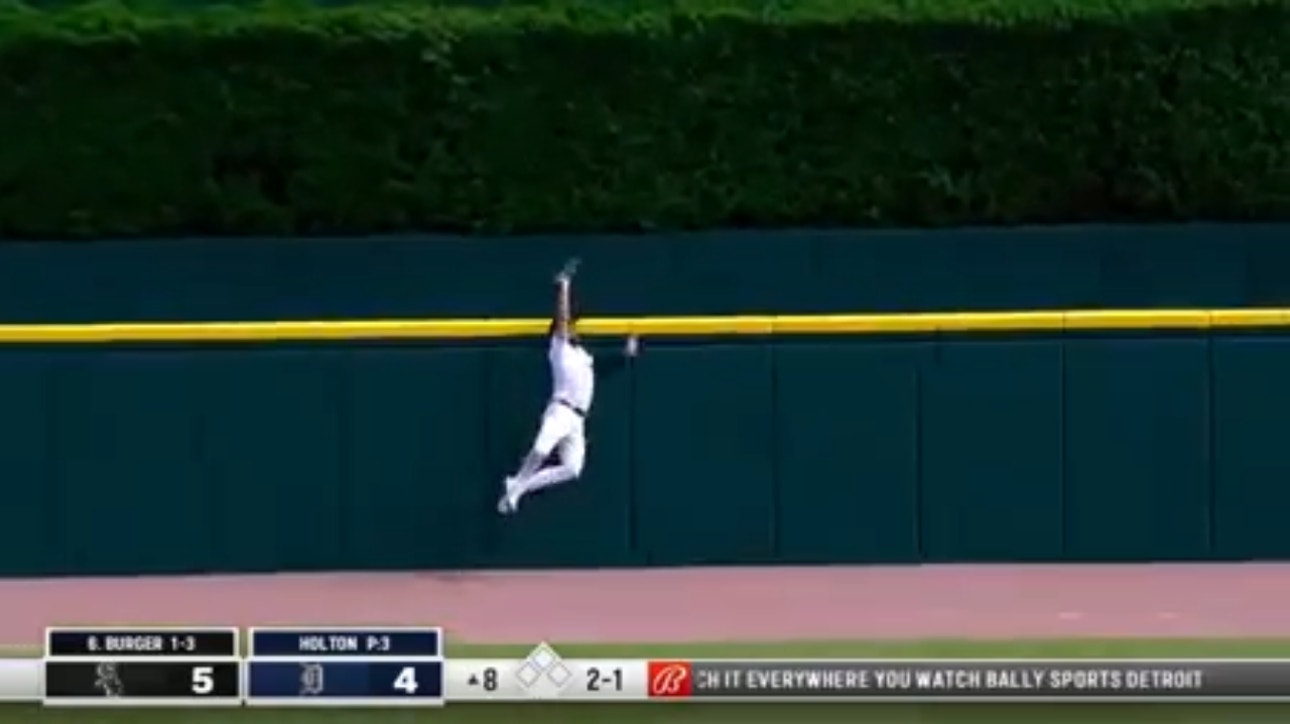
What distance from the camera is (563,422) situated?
39.9 feet

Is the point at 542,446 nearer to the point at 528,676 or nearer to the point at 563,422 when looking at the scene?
the point at 563,422

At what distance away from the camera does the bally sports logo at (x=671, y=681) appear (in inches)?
278

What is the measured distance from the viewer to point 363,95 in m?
13.3

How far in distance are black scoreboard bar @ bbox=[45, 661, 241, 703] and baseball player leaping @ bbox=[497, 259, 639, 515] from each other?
536 centimetres

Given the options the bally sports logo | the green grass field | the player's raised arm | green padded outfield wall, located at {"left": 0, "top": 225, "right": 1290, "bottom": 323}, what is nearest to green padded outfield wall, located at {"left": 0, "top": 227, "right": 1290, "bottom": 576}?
the player's raised arm

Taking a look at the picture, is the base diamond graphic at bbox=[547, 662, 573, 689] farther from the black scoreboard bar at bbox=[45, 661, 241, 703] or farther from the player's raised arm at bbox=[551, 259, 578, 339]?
the player's raised arm at bbox=[551, 259, 578, 339]

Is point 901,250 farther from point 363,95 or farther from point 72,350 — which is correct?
point 72,350

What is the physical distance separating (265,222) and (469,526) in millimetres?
Answer: 2080

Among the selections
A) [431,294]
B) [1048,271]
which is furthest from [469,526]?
[1048,271]

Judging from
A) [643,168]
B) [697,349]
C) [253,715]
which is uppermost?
[643,168]

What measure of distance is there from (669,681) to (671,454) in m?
5.69

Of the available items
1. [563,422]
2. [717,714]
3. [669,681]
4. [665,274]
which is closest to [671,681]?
[669,681]
